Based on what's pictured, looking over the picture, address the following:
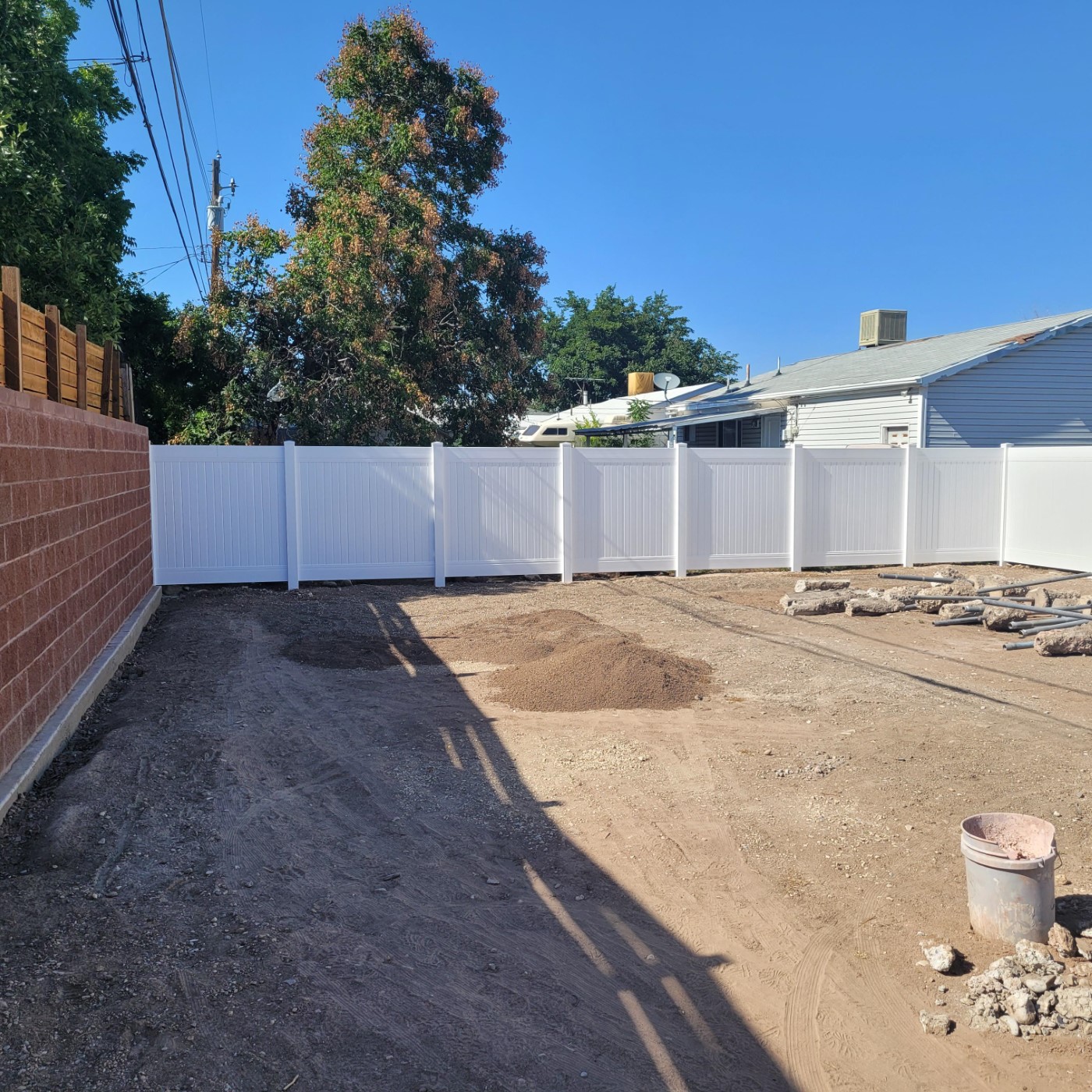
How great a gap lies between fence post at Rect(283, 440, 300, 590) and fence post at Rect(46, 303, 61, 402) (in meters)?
6.14

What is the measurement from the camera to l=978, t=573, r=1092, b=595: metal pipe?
12421 millimetres

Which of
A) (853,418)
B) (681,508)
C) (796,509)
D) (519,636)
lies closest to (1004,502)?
(796,509)

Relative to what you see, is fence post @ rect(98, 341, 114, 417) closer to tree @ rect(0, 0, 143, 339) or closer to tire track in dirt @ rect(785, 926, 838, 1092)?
tree @ rect(0, 0, 143, 339)

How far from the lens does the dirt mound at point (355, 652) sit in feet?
31.1

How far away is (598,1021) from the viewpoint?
11.8 ft

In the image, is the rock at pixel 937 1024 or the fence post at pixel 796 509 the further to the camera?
the fence post at pixel 796 509

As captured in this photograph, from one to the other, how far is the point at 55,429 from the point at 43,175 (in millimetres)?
9083

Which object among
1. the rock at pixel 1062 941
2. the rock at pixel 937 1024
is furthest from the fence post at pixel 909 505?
the rock at pixel 937 1024

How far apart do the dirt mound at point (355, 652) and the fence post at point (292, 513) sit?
3405mm

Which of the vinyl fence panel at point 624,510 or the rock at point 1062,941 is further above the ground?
the vinyl fence panel at point 624,510

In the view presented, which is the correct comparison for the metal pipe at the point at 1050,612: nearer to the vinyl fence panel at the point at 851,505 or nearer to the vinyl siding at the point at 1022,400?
the vinyl fence panel at the point at 851,505

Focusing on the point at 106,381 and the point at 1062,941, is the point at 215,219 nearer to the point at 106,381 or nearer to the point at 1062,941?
the point at 106,381

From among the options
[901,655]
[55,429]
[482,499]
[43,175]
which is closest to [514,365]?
[482,499]

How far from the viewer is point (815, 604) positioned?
12.2 meters
